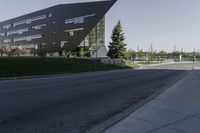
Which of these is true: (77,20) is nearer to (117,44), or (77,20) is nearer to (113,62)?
(117,44)

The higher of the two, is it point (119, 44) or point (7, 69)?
point (119, 44)

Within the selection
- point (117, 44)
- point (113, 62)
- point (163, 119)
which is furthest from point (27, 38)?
point (163, 119)

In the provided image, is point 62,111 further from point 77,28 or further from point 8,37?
point 8,37

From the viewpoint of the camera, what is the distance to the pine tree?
64.7 metres

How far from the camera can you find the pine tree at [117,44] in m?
64.7

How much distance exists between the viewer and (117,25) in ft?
219

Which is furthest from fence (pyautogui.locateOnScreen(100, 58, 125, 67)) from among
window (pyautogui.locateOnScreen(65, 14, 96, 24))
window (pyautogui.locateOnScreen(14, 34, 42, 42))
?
window (pyautogui.locateOnScreen(14, 34, 42, 42))

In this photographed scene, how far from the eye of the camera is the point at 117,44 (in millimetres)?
64812

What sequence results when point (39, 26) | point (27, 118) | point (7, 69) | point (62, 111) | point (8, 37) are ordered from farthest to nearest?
point (8, 37), point (39, 26), point (7, 69), point (62, 111), point (27, 118)

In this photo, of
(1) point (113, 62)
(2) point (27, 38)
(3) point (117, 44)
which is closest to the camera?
(1) point (113, 62)

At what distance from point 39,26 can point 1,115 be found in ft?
292

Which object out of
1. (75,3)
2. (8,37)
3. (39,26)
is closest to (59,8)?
(75,3)

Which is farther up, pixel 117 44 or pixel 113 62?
pixel 117 44

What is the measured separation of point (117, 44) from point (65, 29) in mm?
22346
